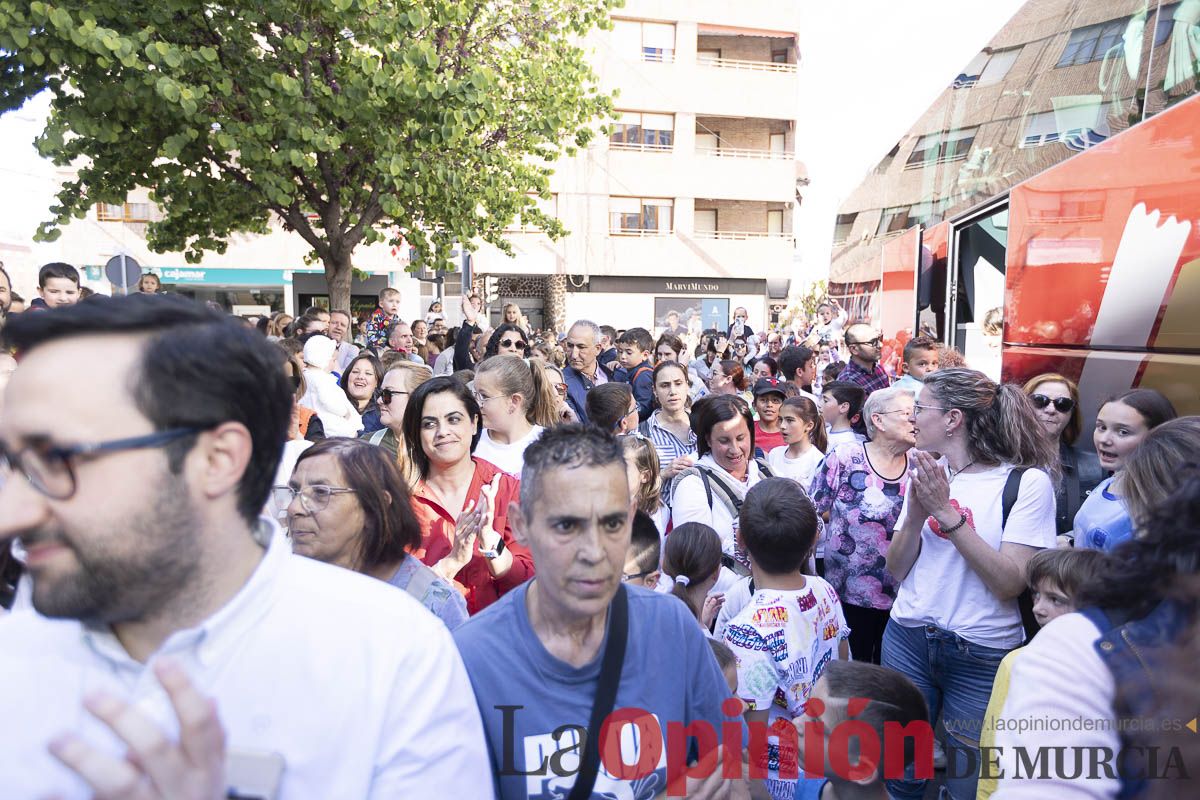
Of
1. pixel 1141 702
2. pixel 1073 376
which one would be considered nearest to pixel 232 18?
pixel 1073 376

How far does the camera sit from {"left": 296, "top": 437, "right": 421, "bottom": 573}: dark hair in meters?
2.90

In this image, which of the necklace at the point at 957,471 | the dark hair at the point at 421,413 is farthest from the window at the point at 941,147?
the dark hair at the point at 421,413

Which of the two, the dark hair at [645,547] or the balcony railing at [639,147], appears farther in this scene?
the balcony railing at [639,147]

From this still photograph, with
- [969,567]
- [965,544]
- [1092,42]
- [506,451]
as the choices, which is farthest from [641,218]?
[965,544]

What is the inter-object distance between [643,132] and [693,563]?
33.2m

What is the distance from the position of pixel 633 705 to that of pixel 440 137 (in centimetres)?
991

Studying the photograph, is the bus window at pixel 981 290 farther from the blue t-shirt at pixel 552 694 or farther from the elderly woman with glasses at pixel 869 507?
the blue t-shirt at pixel 552 694

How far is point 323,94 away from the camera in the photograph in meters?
10.7

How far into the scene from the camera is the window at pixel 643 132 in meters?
35.0

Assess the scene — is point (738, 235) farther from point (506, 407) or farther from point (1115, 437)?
point (1115, 437)

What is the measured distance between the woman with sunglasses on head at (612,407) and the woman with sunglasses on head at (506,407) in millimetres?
923

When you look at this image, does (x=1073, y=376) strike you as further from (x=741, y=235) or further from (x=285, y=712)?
(x=741, y=235)

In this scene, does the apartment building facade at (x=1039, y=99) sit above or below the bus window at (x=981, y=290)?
above

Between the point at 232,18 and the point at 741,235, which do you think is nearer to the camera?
the point at 232,18
